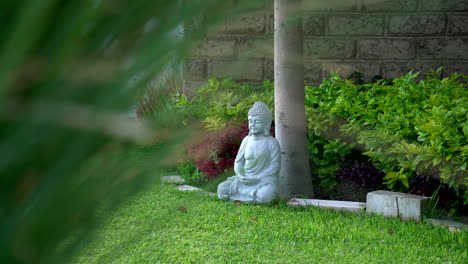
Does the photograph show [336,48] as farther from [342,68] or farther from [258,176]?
[258,176]

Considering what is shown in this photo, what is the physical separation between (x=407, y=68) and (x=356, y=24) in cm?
95

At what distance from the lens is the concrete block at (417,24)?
284 inches

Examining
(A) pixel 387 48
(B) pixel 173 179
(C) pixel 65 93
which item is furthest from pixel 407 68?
(C) pixel 65 93

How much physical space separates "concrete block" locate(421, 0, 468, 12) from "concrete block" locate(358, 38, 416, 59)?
50 centimetres

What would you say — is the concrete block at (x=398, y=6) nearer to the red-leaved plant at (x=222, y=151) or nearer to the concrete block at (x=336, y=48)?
the concrete block at (x=336, y=48)

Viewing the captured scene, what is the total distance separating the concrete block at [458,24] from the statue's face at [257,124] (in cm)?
336

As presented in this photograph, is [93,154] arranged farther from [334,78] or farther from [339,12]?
[339,12]

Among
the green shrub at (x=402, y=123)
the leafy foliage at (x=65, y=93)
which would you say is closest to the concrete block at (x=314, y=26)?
the green shrub at (x=402, y=123)

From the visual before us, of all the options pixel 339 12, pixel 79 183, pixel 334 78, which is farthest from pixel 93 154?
pixel 339 12

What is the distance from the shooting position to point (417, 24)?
7293 mm

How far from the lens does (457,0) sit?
23.4 feet

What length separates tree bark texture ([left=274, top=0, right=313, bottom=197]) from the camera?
5617 mm

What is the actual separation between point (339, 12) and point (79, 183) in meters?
7.42

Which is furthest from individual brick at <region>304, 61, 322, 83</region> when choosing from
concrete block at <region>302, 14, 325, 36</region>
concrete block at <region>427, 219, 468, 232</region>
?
concrete block at <region>427, 219, 468, 232</region>
